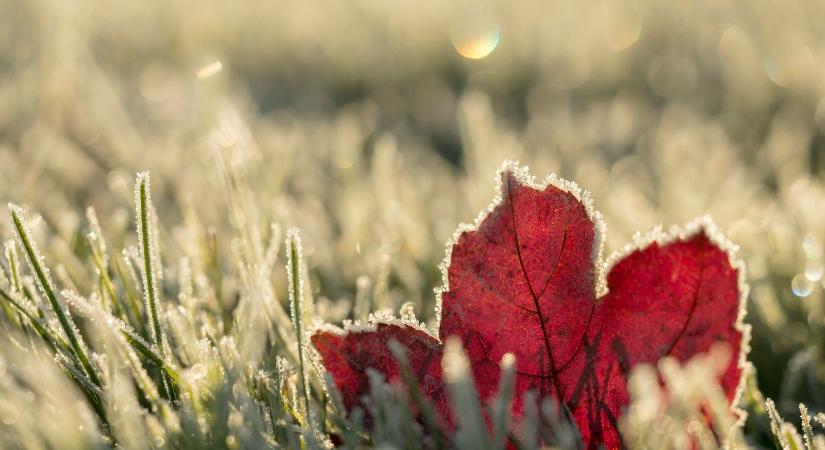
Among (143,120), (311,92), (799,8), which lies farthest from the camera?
(799,8)

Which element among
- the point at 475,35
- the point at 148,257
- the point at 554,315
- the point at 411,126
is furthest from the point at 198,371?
the point at 475,35

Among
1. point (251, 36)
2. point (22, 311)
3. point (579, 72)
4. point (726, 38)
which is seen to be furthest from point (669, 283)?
point (251, 36)

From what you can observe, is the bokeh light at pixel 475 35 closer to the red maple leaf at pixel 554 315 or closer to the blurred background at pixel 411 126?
the blurred background at pixel 411 126

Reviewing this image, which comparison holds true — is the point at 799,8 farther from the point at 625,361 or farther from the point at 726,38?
the point at 625,361

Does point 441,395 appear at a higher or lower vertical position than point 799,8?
lower

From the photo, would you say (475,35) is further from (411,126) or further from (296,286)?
(296,286)

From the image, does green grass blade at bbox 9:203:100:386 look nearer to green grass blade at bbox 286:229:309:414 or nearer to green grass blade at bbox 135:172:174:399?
green grass blade at bbox 135:172:174:399

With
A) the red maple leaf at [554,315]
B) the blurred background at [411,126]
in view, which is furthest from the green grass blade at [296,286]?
the blurred background at [411,126]
